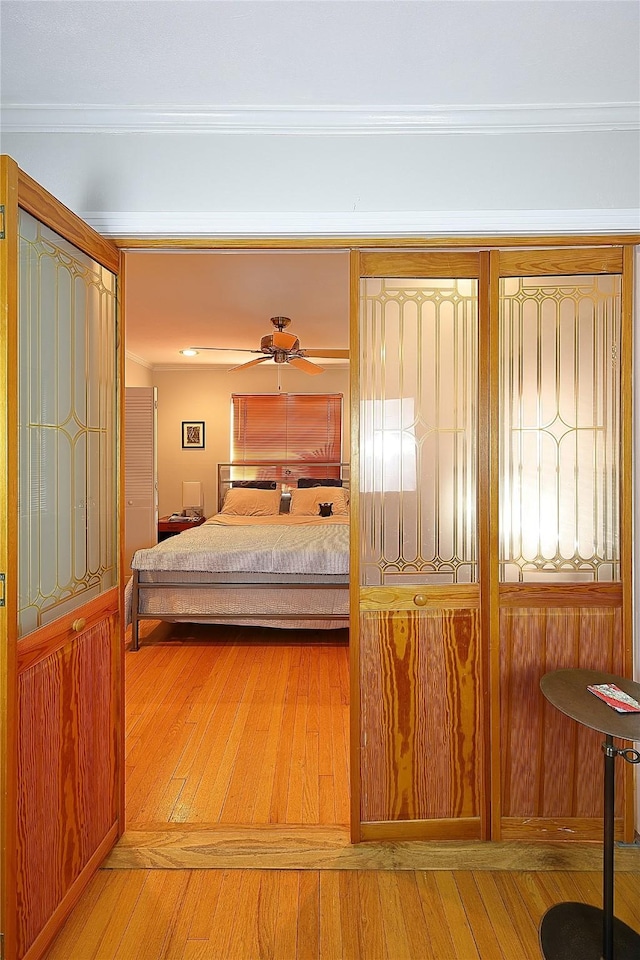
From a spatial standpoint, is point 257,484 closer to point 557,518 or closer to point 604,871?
point 557,518

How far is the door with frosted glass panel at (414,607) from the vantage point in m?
2.32

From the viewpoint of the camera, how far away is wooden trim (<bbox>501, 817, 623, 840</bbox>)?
7.52 ft

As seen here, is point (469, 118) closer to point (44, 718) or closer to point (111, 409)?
point (111, 409)

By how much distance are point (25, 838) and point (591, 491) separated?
2.14 metres

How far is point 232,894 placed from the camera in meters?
2.05

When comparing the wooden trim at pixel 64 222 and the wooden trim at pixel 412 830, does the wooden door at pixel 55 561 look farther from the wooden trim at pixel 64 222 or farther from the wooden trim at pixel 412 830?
the wooden trim at pixel 412 830

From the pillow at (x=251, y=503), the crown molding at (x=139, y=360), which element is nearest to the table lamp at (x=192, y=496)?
the pillow at (x=251, y=503)

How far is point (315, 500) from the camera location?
7.02 meters

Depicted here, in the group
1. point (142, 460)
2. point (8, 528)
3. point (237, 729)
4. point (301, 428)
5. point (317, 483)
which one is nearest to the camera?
point (8, 528)

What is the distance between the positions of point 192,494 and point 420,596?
18.8ft

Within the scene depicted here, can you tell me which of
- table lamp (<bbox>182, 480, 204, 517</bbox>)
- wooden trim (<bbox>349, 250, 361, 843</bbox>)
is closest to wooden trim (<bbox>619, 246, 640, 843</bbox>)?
wooden trim (<bbox>349, 250, 361, 843</bbox>)

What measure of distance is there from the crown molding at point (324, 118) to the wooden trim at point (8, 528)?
810mm

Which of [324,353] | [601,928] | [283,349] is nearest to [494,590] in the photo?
[601,928]

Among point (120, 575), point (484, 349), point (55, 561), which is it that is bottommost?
point (120, 575)
